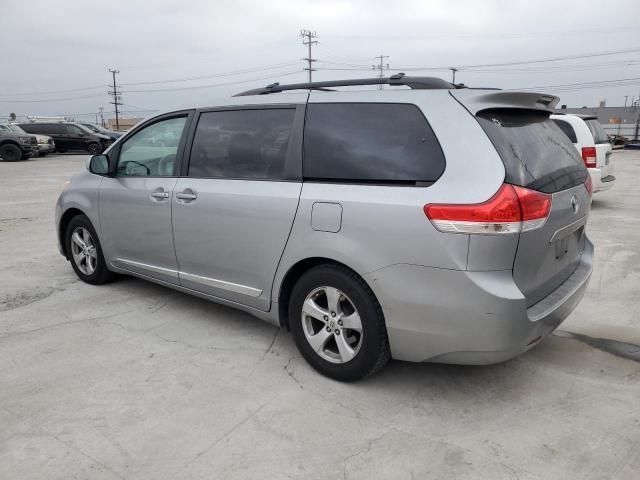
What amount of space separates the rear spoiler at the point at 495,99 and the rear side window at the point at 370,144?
0.24 metres

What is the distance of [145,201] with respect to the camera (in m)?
4.21

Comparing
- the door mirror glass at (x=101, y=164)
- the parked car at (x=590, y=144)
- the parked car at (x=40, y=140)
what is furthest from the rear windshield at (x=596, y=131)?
the parked car at (x=40, y=140)

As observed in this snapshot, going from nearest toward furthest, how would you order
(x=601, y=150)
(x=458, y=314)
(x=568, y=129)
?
(x=458, y=314) → (x=568, y=129) → (x=601, y=150)

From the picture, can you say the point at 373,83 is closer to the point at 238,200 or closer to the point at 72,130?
the point at 238,200

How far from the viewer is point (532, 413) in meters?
2.90

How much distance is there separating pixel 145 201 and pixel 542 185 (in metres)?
2.91

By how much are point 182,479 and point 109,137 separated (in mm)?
27826

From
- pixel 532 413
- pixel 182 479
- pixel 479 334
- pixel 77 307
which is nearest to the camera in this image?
pixel 182 479

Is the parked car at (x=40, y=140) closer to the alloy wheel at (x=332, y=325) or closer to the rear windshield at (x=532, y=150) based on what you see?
the alloy wheel at (x=332, y=325)

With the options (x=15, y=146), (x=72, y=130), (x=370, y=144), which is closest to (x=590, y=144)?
(x=370, y=144)

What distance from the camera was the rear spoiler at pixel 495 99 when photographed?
2.84m

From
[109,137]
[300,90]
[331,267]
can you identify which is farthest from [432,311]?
[109,137]

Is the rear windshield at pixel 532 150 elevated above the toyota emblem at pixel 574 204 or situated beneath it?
elevated above

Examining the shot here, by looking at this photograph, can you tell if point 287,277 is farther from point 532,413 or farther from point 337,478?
point 532,413
